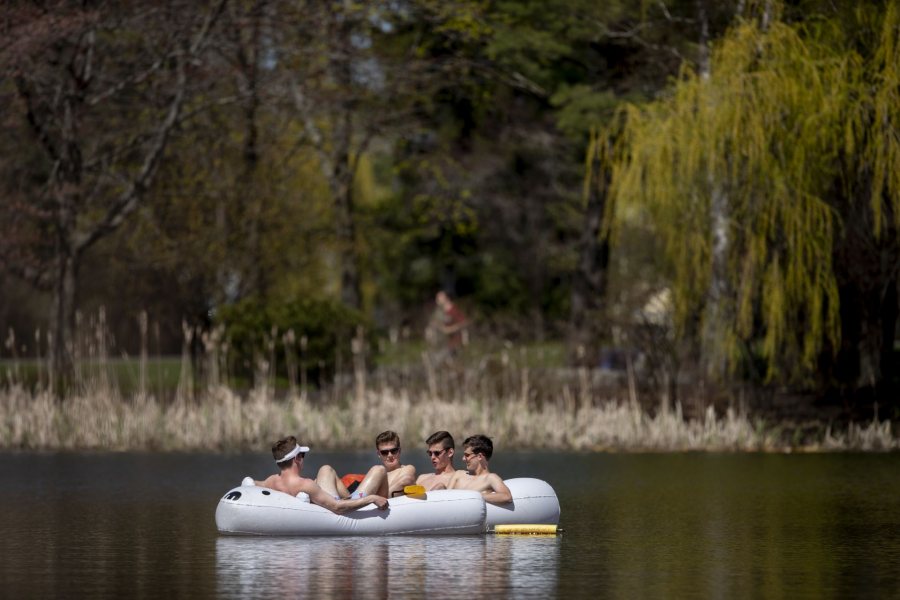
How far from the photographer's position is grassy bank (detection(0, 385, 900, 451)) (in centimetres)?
2427

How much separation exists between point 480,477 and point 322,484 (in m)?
1.36

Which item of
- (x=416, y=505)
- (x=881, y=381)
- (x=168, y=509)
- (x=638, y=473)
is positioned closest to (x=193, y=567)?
(x=416, y=505)

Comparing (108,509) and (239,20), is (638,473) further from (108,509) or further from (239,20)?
(239,20)

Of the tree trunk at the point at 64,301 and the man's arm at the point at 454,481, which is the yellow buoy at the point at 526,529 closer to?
the man's arm at the point at 454,481

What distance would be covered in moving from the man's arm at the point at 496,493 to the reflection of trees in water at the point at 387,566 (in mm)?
466

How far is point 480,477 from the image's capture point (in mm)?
14594

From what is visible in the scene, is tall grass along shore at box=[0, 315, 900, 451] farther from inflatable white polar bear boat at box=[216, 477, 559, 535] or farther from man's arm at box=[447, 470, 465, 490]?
inflatable white polar bear boat at box=[216, 477, 559, 535]

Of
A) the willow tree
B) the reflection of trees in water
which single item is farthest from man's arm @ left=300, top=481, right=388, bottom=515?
the willow tree

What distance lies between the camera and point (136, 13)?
93.3ft

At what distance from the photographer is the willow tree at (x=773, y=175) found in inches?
924

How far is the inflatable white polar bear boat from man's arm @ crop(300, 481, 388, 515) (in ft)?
0.20

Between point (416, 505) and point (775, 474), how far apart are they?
24.9 ft

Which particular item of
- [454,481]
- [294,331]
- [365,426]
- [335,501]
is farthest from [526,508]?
[294,331]

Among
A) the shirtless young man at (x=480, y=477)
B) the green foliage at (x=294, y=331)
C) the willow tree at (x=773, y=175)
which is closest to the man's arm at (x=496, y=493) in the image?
the shirtless young man at (x=480, y=477)
